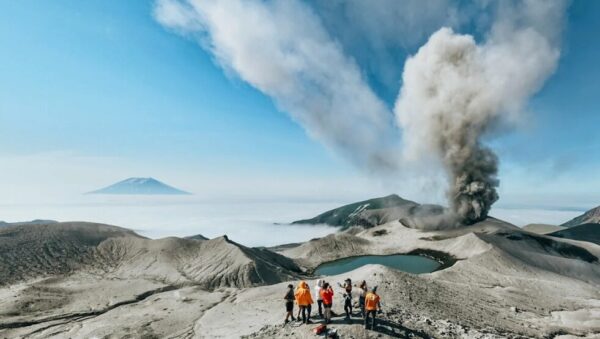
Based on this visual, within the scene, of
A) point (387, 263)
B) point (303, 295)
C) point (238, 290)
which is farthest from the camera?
point (387, 263)

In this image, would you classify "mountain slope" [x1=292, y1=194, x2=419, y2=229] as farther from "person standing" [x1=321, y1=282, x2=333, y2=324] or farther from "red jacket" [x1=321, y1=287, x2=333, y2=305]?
"red jacket" [x1=321, y1=287, x2=333, y2=305]

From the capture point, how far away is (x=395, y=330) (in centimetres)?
1892

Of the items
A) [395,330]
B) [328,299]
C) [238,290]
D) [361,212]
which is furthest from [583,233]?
[328,299]

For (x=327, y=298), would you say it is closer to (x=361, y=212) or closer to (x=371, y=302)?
(x=371, y=302)

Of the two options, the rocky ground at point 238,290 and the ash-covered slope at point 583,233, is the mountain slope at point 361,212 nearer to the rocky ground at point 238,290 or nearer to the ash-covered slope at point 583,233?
the ash-covered slope at point 583,233

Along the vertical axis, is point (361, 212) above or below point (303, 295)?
above

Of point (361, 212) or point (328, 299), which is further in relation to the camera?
point (361, 212)

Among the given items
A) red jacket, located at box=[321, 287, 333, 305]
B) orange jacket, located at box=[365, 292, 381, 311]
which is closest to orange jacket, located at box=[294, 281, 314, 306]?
red jacket, located at box=[321, 287, 333, 305]

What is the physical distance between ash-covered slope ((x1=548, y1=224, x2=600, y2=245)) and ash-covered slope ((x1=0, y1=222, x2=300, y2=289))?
84975 millimetres

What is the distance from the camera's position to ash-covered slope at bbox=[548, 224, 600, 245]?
328ft

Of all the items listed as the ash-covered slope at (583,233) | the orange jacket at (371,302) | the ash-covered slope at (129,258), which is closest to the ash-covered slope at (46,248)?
the ash-covered slope at (129,258)

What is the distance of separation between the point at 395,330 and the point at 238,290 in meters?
25.2

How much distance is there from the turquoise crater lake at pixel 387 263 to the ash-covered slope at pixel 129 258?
26.9 feet

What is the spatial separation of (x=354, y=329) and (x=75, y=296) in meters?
34.7
